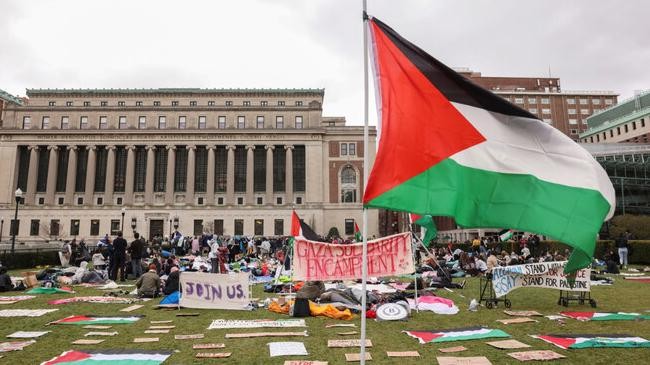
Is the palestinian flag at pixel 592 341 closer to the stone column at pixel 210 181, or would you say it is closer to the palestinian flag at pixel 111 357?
the palestinian flag at pixel 111 357

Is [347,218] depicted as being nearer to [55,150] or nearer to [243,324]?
[55,150]

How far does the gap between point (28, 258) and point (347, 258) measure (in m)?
25.2

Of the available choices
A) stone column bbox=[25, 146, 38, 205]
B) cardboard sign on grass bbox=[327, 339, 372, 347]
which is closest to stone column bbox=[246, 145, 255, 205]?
stone column bbox=[25, 146, 38, 205]

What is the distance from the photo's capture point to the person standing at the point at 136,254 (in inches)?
874

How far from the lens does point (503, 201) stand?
6.30 meters

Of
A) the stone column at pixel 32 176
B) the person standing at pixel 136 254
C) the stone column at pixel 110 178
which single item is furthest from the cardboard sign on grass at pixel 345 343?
the stone column at pixel 32 176

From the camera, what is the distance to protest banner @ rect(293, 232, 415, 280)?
46.0 feet

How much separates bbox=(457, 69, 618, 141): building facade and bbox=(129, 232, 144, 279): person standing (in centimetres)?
9208

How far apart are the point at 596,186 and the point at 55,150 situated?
88.5 meters

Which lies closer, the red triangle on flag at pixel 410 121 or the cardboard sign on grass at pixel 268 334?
the red triangle on flag at pixel 410 121

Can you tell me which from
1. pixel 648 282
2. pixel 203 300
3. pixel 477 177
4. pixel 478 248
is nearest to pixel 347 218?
pixel 478 248

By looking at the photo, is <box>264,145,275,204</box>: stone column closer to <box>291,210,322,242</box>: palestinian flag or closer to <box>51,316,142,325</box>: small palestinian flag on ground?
<box>291,210,322,242</box>: palestinian flag

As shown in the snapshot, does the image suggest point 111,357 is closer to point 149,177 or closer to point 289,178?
point 289,178

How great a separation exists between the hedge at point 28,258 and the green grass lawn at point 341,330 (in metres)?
15.0
